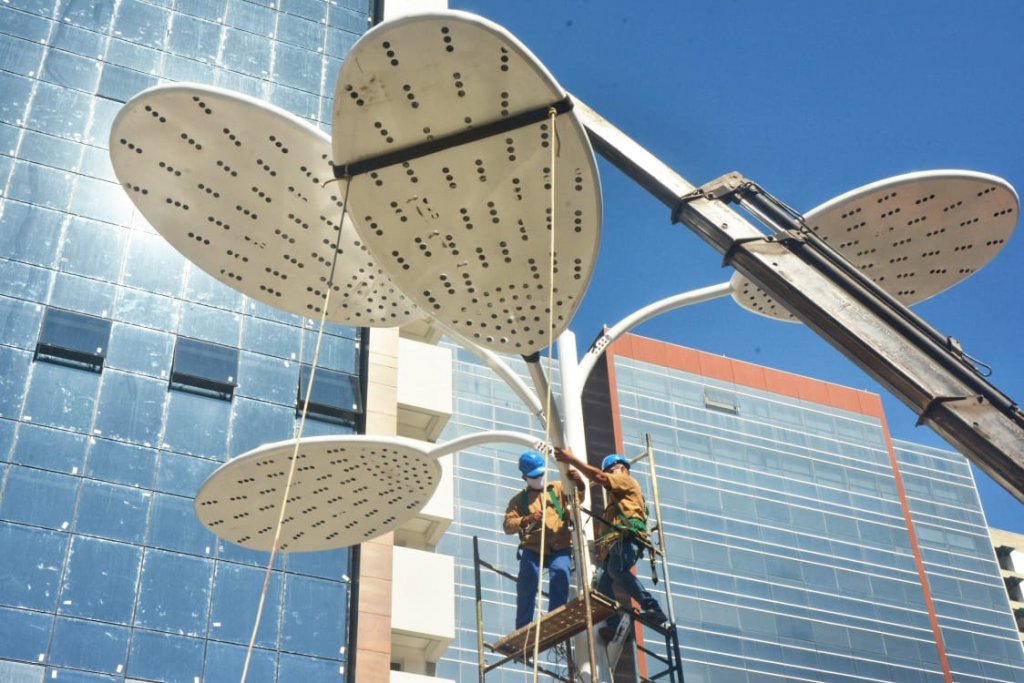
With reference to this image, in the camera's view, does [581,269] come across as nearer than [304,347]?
Yes

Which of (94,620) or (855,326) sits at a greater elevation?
(94,620)

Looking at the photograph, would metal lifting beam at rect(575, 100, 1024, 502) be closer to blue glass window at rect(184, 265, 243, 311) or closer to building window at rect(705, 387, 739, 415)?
blue glass window at rect(184, 265, 243, 311)

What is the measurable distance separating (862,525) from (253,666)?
6156 centimetres

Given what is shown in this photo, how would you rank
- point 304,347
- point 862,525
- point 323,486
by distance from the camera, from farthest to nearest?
point 862,525 < point 304,347 < point 323,486

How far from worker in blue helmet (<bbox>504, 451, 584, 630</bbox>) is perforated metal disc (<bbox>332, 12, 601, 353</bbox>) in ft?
6.43

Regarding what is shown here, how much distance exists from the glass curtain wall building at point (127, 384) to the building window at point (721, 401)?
163 ft

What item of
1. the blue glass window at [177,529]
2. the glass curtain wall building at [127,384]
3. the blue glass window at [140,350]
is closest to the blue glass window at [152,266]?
the glass curtain wall building at [127,384]

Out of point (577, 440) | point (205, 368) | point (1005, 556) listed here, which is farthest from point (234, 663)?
point (1005, 556)

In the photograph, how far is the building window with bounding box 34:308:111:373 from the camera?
22.2 m

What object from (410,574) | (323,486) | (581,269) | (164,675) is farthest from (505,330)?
(410,574)

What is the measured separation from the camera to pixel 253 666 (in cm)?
1998

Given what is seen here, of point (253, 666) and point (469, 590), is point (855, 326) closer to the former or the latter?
point (253, 666)

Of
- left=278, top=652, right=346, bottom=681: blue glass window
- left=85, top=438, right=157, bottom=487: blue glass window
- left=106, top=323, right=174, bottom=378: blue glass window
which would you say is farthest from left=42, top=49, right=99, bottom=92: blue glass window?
left=278, top=652, right=346, bottom=681: blue glass window

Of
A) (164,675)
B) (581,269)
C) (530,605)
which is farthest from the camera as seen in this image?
(164,675)
